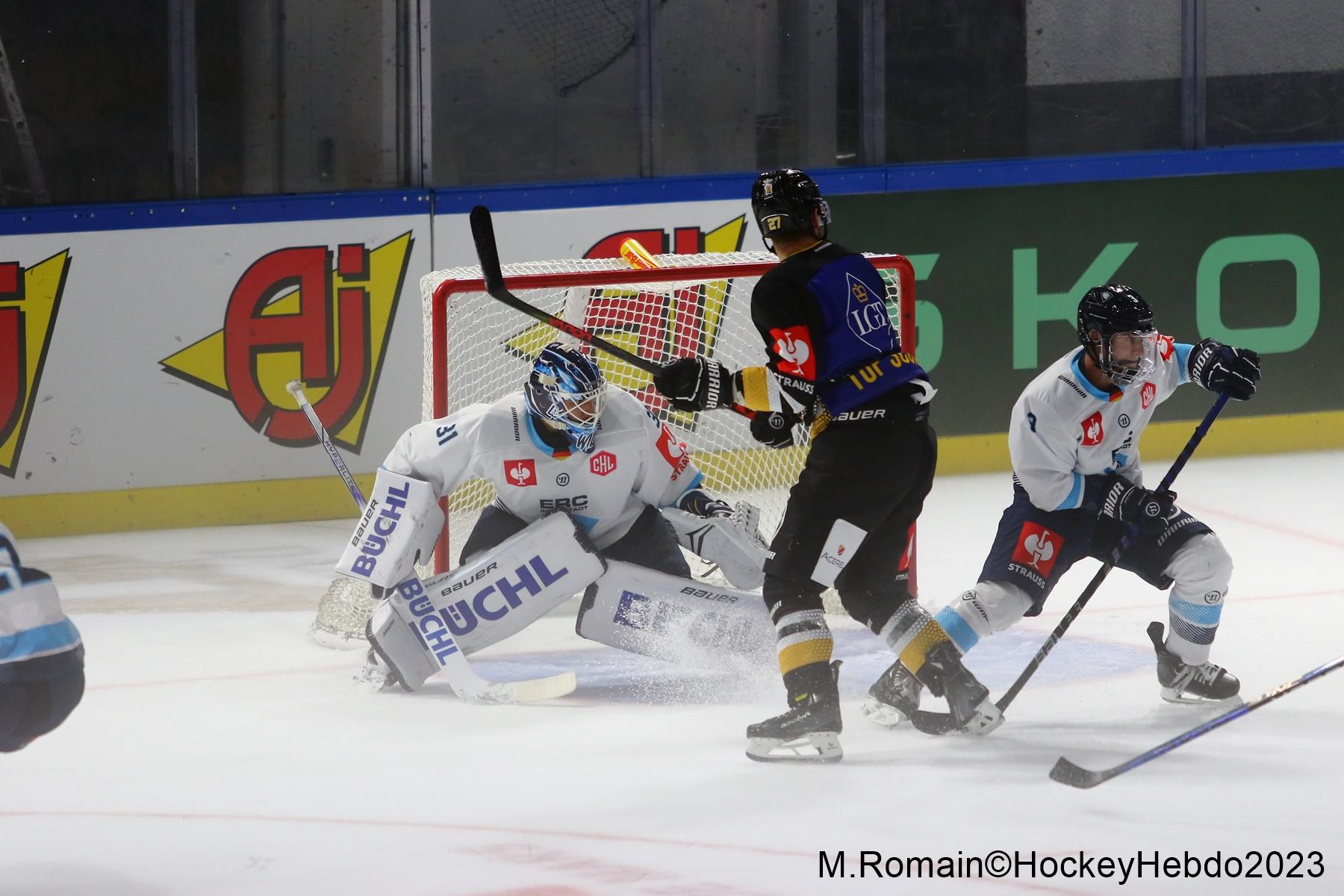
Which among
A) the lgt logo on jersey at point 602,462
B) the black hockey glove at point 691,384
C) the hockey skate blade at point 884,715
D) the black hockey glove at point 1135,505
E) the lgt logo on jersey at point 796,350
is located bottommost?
the hockey skate blade at point 884,715

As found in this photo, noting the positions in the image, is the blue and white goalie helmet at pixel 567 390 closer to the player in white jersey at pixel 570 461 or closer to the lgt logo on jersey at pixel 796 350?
the player in white jersey at pixel 570 461

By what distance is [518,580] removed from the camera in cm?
412

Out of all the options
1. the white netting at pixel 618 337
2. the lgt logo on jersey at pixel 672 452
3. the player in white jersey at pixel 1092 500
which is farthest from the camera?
the white netting at pixel 618 337

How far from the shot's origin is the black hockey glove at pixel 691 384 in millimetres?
3598

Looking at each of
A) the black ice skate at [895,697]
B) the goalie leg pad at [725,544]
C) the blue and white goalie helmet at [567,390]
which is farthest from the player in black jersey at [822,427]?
the goalie leg pad at [725,544]

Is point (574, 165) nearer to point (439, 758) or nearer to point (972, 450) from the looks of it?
point (972, 450)

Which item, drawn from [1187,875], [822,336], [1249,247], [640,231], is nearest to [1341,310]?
[1249,247]

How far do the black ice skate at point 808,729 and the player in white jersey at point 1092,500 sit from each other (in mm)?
274

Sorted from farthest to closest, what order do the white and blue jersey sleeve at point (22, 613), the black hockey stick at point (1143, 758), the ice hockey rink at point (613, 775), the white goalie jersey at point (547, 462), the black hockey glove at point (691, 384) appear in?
the white goalie jersey at point (547, 462), the black hockey glove at point (691, 384), the black hockey stick at point (1143, 758), the ice hockey rink at point (613, 775), the white and blue jersey sleeve at point (22, 613)

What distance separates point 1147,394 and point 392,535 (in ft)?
5.45

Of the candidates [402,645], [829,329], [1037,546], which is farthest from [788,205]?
[402,645]

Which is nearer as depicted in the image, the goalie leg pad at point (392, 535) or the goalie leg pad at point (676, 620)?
the goalie leg pad at point (392, 535)

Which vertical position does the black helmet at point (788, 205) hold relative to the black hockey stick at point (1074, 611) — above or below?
above

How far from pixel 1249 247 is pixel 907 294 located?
287cm
